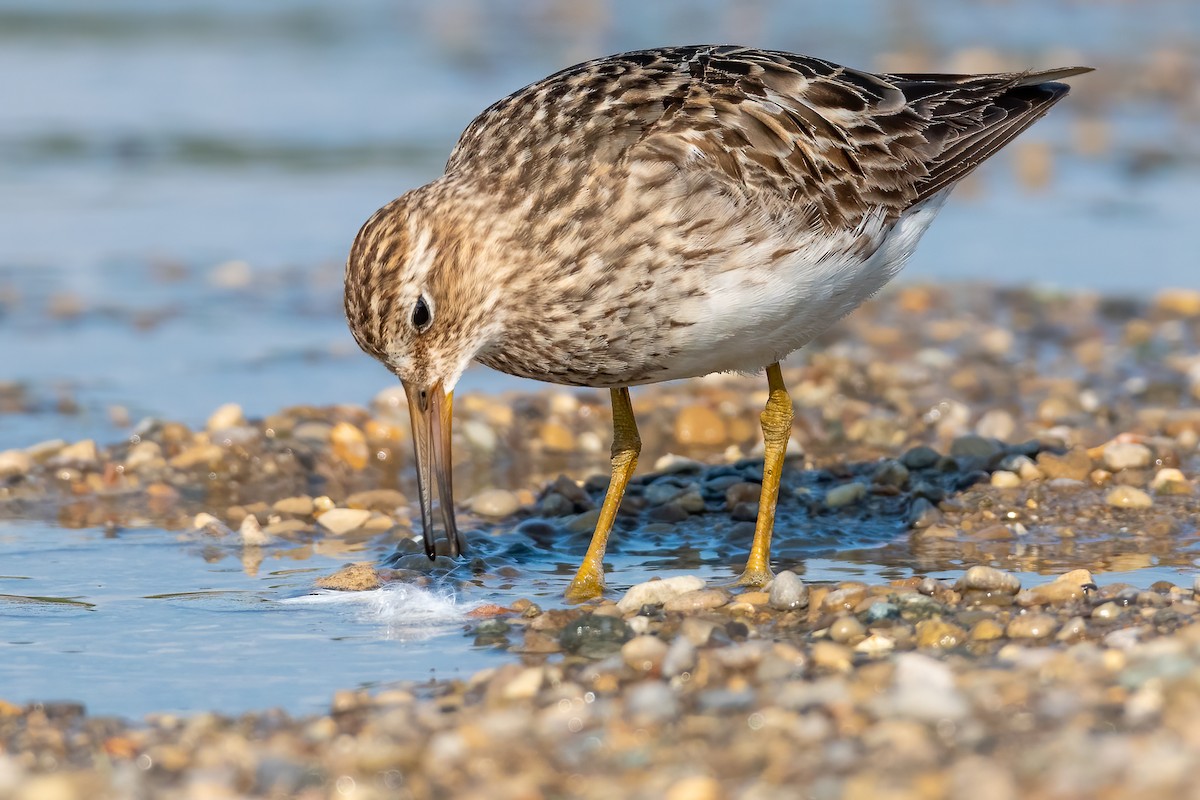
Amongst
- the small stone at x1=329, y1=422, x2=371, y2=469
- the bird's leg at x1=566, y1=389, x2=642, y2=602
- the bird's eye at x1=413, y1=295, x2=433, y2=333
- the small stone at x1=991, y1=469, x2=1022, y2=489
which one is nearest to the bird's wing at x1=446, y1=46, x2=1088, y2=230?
the bird's eye at x1=413, y1=295, x2=433, y2=333

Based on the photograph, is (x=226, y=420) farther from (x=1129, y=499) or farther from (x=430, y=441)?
(x=1129, y=499)

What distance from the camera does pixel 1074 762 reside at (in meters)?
4.60

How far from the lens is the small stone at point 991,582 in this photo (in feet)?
22.4

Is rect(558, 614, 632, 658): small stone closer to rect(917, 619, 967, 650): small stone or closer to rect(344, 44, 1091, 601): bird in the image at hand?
rect(344, 44, 1091, 601): bird

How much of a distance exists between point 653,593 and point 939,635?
50.4 inches

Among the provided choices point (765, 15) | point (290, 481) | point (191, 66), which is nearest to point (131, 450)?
point (290, 481)

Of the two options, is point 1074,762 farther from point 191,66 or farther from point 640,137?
point 191,66

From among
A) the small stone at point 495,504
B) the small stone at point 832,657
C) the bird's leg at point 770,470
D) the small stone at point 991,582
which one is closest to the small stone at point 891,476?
the bird's leg at point 770,470

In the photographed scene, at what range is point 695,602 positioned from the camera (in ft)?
22.9

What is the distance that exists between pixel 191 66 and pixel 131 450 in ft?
54.5

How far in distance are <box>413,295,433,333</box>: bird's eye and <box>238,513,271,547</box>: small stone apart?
212 centimetres

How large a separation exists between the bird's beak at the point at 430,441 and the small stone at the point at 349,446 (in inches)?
98.6

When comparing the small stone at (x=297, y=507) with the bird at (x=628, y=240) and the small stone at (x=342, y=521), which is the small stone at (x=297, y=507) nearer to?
the small stone at (x=342, y=521)

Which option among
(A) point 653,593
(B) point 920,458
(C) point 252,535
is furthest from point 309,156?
(A) point 653,593
